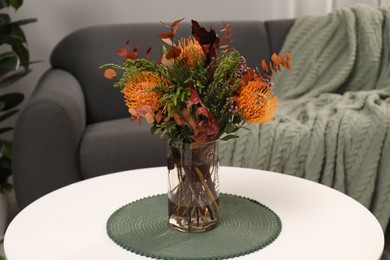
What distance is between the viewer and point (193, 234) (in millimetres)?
957

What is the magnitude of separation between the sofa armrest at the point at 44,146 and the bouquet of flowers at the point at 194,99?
2.97 ft

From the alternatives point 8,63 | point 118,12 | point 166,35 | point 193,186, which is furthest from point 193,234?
point 118,12

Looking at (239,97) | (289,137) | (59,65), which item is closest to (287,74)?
(289,137)

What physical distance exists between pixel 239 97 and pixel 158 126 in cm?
15

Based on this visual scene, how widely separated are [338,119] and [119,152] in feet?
2.44


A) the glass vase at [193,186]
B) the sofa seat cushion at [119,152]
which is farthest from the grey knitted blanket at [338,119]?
the glass vase at [193,186]

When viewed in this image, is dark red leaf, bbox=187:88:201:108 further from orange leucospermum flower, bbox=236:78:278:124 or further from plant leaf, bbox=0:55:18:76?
plant leaf, bbox=0:55:18:76

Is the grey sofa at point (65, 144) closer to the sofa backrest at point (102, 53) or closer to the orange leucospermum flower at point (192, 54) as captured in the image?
the sofa backrest at point (102, 53)

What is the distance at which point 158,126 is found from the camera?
36.9 inches

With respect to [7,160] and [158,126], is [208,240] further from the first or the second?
[7,160]

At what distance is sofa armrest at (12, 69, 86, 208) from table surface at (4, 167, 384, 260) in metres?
0.62

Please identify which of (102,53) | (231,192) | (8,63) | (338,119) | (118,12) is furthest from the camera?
(118,12)

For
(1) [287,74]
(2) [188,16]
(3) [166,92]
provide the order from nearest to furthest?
(3) [166,92]
(1) [287,74]
(2) [188,16]

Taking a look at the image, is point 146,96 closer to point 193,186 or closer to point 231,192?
point 193,186
